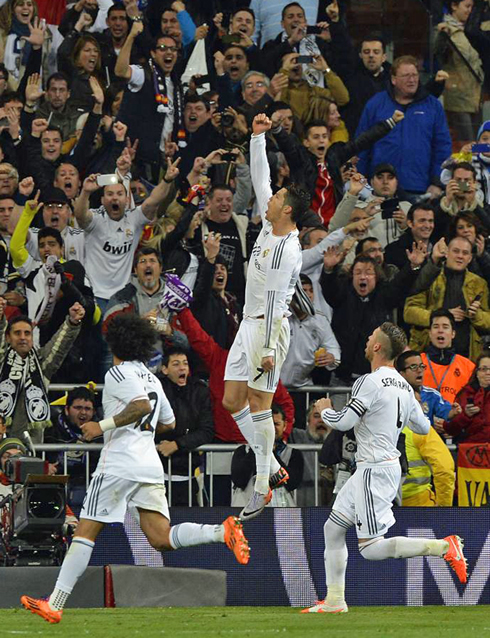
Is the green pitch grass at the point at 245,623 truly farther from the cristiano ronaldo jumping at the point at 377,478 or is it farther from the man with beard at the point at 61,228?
the man with beard at the point at 61,228

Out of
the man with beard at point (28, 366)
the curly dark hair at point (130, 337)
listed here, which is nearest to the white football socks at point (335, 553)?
the curly dark hair at point (130, 337)

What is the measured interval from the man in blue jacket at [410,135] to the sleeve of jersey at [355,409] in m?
7.15

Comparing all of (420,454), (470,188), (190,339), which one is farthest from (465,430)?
(470,188)

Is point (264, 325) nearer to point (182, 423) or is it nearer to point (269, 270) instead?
point (269, 270)

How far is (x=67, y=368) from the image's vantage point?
15156 millimetres

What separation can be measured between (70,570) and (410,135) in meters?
9.18

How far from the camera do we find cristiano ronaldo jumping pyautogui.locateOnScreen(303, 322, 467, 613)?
11.4 meters

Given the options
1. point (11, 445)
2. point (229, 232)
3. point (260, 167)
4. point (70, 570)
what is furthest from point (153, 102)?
point (70, 570)

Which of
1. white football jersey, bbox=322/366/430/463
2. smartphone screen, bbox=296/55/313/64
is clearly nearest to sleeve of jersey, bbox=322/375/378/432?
white football jersey, bbox=322/366/430/463

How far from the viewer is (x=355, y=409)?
37.0ft

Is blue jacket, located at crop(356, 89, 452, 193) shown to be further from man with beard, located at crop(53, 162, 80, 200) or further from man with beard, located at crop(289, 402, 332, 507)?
man with beard, located at crop(289, 402, 332, 507)

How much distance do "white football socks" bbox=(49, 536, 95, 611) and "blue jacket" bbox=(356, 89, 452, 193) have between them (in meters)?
8.83

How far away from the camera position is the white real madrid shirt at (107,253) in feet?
52.4

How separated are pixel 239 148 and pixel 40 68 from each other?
2.79 metres
